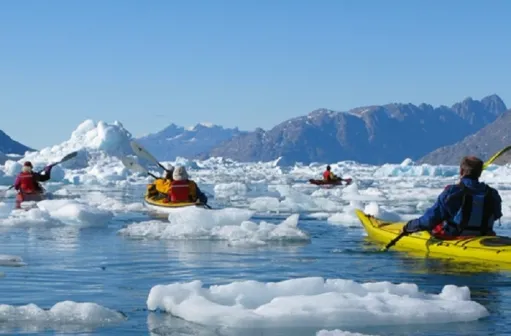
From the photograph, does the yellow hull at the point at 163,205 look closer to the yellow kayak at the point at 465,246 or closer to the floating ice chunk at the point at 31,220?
the floating ice chunk at the point at 31,220

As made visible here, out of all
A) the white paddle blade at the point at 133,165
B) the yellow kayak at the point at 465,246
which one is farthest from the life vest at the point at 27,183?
the yellow kayak at the point at 465,246

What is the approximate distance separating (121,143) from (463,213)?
193ft

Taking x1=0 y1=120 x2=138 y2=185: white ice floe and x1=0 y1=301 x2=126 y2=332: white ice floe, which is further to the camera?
x1=0 y1=120 x2=138 y2=185: white ice floe

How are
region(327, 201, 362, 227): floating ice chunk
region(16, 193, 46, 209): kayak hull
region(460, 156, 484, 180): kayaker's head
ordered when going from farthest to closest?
region(16, 193, 46, 209): kayak hull, region(327, 201, 362, 227): floating ice chunk, region(460, 156, 484, 180): kayaker's head

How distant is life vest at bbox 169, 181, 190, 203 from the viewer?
1561 cm

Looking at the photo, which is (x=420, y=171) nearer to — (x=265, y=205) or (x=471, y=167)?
(x=265, y=205)

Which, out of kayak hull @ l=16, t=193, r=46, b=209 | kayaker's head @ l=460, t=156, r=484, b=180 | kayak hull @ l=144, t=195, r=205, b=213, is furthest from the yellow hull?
kayaker's head @ l=460, t=156, r=484, b=180

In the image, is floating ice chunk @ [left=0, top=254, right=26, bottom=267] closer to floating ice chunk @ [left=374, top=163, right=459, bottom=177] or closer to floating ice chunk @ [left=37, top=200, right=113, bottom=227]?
floating ice chunk @ [left=37, top=200, right=113, bottom=227]

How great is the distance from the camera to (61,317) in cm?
524

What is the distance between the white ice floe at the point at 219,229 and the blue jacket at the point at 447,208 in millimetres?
2377

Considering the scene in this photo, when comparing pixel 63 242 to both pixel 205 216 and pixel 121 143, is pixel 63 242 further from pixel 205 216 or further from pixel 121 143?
pixel 121 143

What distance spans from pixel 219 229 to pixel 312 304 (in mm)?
6012

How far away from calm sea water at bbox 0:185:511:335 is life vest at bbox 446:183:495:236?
0.44 metres

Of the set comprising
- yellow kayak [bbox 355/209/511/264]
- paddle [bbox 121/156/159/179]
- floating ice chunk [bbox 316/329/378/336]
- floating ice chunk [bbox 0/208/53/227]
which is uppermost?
paddle [bbox 121/156/159/179]
